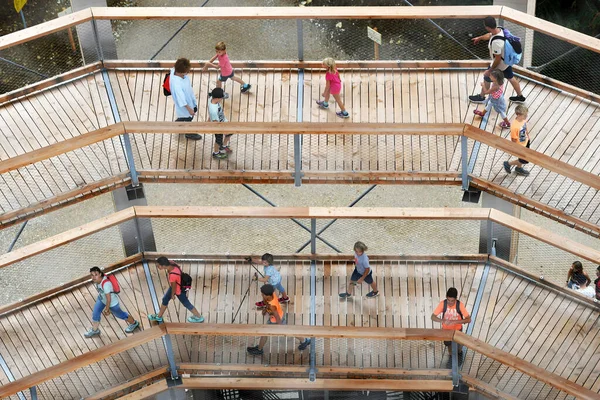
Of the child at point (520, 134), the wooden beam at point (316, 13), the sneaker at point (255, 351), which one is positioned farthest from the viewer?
the sneaker at point (255, 351)

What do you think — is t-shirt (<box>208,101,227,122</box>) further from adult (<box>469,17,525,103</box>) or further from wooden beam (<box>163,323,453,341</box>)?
adult (<box>469,17,525,103</box>)

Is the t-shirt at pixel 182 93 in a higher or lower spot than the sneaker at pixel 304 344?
higher

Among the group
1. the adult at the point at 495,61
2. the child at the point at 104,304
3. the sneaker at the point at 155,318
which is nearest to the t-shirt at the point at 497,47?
the adult at the point at 495,61

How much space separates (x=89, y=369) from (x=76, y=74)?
145 inches

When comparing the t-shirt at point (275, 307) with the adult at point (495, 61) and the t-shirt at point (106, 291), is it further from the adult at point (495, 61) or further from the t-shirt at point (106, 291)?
the adult at point (495, 61)

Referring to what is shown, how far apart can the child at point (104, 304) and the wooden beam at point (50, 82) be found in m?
2.43

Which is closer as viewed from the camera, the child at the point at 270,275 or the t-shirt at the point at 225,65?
the child at the point at 270,275

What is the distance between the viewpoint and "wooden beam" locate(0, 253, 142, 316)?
45.3 ft

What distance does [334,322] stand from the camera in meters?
13.7

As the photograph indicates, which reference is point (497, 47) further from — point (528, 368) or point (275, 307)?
point (275, 307)

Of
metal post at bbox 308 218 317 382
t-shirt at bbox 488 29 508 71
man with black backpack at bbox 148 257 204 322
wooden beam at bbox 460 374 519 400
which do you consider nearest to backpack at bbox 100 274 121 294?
man with black backpack at bbox 148 257 204 322

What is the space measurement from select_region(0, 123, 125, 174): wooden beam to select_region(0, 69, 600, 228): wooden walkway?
2.51ft

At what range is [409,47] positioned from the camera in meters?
16.1

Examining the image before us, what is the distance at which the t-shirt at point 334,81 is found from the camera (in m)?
13.0
